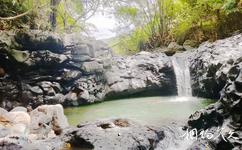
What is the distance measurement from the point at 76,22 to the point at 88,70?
22.1 feet

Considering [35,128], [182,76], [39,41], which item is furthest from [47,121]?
[182,76]

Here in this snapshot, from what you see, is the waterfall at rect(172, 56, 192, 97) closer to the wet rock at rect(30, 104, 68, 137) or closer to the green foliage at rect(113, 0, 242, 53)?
the green foliage at rect(113, 0, 242, 53)

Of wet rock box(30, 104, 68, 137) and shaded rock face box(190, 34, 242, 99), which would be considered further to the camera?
shaded rock face box(190, 34, 242, 99)

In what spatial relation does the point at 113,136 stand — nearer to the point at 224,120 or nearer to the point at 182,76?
the point at 224,120

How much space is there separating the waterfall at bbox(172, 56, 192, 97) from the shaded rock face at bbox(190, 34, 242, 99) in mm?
324

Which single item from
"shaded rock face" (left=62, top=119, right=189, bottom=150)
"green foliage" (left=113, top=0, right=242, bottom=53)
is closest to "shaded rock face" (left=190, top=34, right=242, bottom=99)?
"green foliage" (left=113, top=0, right=242, bottom=53)

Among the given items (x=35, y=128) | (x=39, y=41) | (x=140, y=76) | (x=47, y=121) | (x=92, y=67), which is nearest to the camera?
(x=35, y=128)

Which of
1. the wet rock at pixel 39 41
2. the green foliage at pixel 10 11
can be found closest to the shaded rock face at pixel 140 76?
the wet rock at pixel 39 41

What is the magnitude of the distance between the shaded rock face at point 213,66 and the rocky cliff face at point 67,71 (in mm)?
1566

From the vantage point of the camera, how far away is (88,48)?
40.8 ft

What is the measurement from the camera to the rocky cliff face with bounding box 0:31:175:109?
34.8ft

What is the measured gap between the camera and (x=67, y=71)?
11.8m

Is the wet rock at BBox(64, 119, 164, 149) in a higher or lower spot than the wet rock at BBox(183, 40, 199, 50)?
lower

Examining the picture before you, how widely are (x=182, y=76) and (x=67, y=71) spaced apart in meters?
4.59
